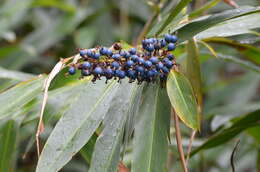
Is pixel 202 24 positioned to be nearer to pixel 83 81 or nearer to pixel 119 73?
pixel 119 73

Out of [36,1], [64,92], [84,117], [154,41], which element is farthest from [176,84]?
[36,1]

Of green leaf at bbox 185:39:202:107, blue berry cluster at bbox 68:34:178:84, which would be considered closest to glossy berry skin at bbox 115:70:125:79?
blue berry cluster at bbox 68:34:178:84

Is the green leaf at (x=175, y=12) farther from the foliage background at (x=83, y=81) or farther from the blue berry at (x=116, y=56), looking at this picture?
the blue berry at (x=116, y=56)

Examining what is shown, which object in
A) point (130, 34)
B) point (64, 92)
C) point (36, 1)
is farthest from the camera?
point (130, 34)

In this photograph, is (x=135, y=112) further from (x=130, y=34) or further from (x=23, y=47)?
(x=130, y=34)

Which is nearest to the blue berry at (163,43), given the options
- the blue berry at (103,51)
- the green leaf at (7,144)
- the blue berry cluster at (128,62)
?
the blue berry cluster at (128,62)

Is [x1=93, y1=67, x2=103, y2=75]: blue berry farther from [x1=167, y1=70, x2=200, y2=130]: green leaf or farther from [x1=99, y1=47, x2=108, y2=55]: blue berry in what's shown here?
[x1=167, y1=70, x2=200, y2=130]: green leaf
